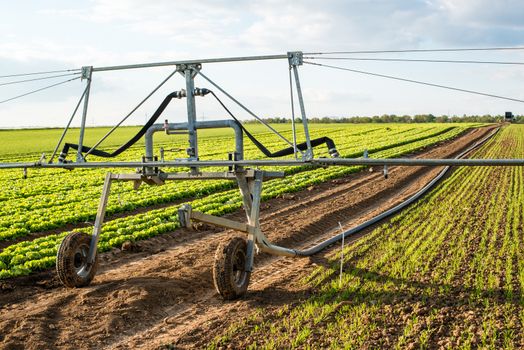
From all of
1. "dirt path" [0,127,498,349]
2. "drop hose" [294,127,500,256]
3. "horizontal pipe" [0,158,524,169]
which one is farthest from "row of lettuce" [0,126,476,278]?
"drop hose" [294,127,500,256]

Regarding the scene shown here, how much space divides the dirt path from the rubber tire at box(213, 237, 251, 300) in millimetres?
191

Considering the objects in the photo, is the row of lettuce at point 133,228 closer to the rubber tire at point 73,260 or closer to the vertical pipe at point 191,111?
the rubber tire at point 73,260

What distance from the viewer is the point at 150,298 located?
311 inches

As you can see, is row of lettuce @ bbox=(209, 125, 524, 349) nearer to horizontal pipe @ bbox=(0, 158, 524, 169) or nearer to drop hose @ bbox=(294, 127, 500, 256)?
drop hose @ bbox=(294, 127, 500, 256)

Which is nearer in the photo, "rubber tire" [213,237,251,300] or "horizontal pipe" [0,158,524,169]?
"horizontal pipe" [0,158,524,169]

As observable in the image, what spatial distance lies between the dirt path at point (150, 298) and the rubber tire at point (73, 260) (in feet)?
0.51

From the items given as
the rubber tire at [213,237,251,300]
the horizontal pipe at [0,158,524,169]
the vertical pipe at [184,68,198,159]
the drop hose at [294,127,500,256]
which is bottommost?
the drop hose at [294,127,500,256]

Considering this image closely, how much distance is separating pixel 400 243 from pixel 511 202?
6.34m

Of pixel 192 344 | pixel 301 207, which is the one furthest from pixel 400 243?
pixel 192 344

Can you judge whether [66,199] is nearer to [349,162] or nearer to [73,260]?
[73,260]

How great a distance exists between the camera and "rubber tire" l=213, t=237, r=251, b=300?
7422 mm

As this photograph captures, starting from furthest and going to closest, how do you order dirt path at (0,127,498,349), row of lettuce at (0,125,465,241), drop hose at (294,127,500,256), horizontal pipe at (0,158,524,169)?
row of lettuce at (0,125,465,241)
drop hose at (294,127,500,256)
horizontal pipe at (0,158,524,169)
dirt path at (0,127,498,349)

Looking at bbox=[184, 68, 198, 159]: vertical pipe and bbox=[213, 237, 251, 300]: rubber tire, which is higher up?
bbox=[184, 68, 198, 159]: vertical pipe

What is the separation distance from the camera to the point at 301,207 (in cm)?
1594
